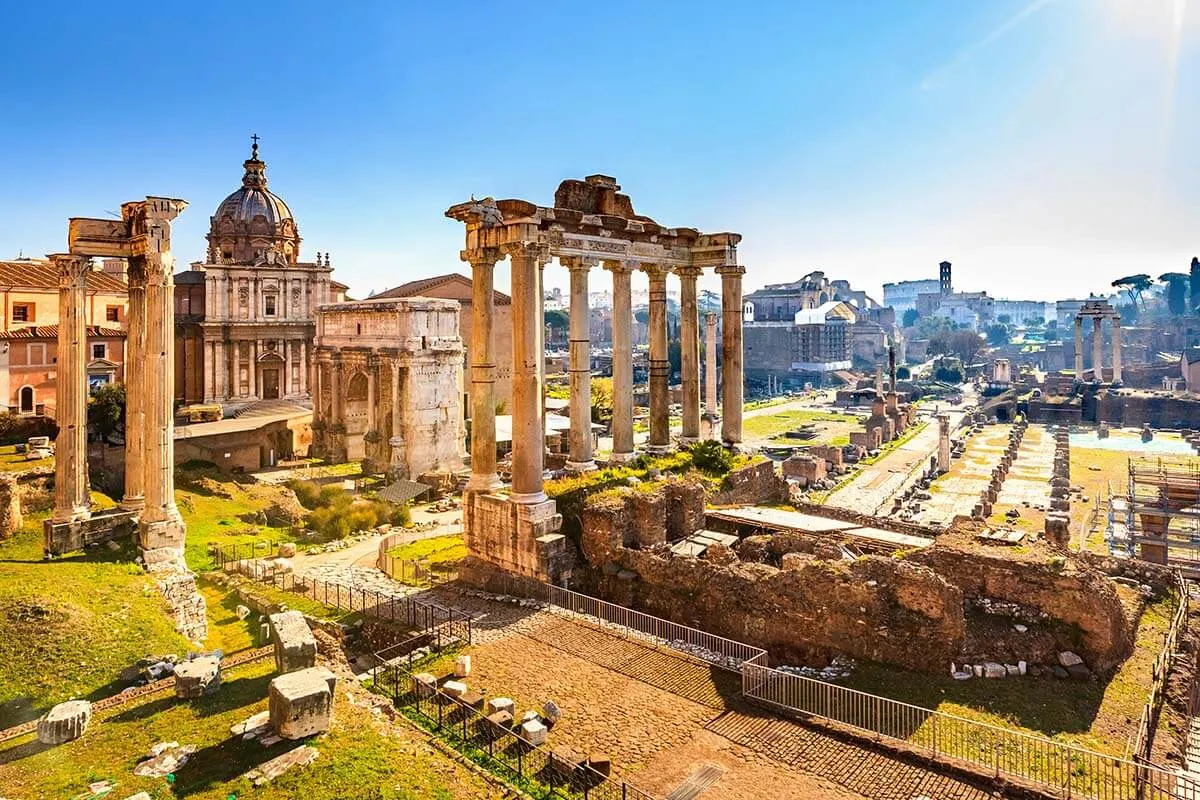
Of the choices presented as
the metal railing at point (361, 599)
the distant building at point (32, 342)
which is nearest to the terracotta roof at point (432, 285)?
the distant building at point (32, 342)

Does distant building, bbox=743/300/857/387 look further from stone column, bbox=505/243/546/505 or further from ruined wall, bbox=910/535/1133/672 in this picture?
ruined wall, bbox=910/535/1133/672

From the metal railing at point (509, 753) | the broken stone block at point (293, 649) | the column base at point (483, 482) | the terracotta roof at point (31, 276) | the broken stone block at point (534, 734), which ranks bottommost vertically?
the metal railing at point (509, 753)

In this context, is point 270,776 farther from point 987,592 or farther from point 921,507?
point 921,507

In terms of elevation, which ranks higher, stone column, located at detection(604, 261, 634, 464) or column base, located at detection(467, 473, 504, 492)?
stone column, located at detection(604, 261, 634, 464)

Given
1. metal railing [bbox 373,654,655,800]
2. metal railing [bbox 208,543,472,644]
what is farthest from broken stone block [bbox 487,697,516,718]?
metal railing [bbox 208,543,472,644]

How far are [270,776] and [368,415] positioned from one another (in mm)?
29929

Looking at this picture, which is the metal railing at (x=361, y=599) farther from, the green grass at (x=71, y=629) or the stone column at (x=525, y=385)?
the green grass at (x=71, y=629)

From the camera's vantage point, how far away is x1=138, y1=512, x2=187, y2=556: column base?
16672 millimetres

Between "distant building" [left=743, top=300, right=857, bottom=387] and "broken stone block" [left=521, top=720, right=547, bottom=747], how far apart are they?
121 m

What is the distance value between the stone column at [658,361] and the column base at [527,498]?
5.69m

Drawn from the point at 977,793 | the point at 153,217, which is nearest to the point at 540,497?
the point at 977,793

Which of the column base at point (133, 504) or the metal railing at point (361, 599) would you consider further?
the column base at point (133, 504)

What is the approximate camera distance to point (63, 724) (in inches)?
356

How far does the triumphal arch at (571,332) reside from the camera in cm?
1593
